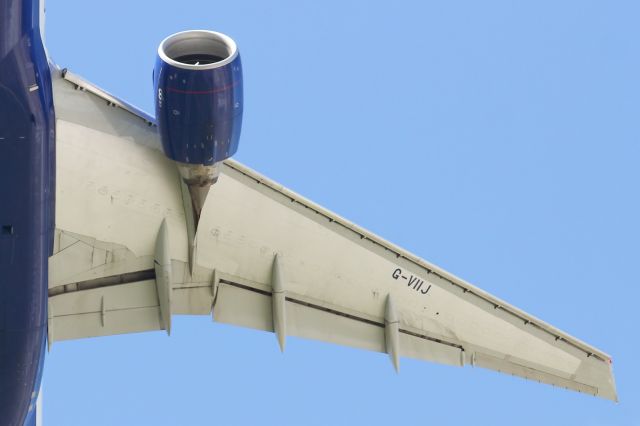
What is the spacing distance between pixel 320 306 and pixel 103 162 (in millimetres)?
4736

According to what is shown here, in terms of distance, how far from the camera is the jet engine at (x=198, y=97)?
685 inches

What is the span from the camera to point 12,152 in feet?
53.9

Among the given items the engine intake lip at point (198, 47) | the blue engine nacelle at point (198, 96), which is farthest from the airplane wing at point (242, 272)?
the engine intake lip at point (198, 47)

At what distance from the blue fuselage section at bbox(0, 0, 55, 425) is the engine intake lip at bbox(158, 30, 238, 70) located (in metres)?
1.89

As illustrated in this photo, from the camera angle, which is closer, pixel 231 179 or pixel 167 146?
pixel 167 146

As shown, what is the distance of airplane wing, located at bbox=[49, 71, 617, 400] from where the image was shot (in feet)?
65.1

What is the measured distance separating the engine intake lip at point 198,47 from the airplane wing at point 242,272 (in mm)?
2163

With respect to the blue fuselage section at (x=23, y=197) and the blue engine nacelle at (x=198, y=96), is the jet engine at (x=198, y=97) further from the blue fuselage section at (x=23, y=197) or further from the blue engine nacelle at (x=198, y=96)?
the blue fuselage section at (x=23, y=197)

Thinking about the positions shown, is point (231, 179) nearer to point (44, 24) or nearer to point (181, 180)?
point (181, 180)

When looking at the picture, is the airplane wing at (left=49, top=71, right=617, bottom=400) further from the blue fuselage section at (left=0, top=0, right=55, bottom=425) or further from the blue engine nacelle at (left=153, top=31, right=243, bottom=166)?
the blue engine nacelle at (left=153, top=31, right=243, bottom=166)

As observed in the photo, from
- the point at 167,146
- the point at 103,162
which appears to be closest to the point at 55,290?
the point at 103,162

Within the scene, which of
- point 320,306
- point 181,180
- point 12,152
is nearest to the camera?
point 12,152

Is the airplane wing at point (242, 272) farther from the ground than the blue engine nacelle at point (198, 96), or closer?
closer

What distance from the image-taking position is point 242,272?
69.1 ft
